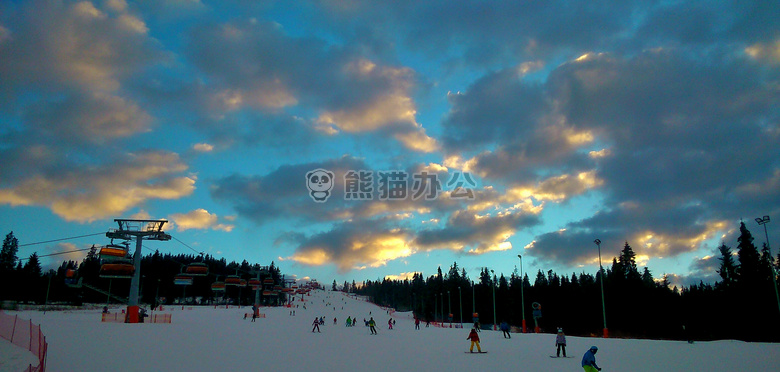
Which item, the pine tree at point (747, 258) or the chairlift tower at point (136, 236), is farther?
the pine tree at point (747, 258)

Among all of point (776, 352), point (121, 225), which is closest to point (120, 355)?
point (776, 352)

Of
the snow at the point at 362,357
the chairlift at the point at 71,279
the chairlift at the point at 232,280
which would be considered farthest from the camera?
the chairlift at the point at 232,280

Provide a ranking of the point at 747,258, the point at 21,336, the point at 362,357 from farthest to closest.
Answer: the point at 747,258, the point at 21,336, the point at 362,357

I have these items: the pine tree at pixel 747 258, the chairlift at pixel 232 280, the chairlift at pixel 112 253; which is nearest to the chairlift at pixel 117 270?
the chairlift at pixel 112 253

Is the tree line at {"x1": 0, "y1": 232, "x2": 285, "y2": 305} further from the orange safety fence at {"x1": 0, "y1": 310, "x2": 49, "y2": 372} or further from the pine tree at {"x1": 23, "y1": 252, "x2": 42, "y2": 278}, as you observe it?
the orange safety fence at {"x1": 0, "y1": 310, "x2": 49, "y2": 372}

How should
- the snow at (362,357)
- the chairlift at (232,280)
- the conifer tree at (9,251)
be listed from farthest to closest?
1. the conifer tree at (9,251)
2. the chairlift at (232,280)
3. the snow at (362,357)

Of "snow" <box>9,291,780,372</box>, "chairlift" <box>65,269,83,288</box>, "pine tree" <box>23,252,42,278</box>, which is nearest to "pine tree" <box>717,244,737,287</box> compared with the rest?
"snow" <box>9,291,780,372</box>

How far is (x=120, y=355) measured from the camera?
70.1 feet

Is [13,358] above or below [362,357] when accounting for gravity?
above

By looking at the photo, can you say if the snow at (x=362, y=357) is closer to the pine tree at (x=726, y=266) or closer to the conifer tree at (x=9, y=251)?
the pine tree at (x=726, y=266)

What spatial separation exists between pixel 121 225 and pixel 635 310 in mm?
85177

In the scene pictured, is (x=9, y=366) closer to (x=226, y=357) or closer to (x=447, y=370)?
(x=226, y=357)

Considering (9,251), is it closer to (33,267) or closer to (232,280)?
(33,267)

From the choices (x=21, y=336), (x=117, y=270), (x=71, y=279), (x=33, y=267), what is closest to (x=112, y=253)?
(x=117, y=270)
